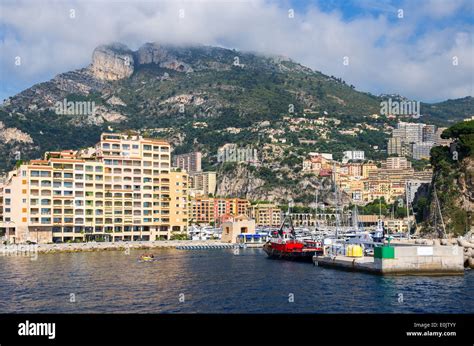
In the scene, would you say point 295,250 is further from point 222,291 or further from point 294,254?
point 222,291

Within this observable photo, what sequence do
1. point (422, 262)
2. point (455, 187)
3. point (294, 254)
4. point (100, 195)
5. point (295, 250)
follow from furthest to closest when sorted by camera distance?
point (100, 195), point (455, 187), point (295, 250), point (294, 254), point (422, 262)

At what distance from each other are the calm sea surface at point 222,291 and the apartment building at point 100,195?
47867 millimetres

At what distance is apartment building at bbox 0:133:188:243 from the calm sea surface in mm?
47867

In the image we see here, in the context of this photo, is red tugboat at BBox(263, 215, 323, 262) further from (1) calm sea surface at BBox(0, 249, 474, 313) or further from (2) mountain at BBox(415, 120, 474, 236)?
(2) mountain at BBox(415, 120, 474, 236)

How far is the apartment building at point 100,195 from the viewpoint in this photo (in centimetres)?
11775

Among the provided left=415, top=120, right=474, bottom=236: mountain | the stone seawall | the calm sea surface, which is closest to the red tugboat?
the calm sea surface

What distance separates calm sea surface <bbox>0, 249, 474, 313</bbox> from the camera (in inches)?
1587

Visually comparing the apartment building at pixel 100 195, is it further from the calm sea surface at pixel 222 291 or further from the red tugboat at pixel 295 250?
the calm sea surface at pixel 222 291

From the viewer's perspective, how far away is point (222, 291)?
4875cm

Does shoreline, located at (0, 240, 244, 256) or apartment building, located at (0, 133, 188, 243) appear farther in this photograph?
apartment building, located at (0, 133, 188, 243)

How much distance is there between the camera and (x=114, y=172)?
422 feet

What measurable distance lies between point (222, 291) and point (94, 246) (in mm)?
69505

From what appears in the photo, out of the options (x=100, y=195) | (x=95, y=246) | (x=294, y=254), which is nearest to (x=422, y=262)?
(x=294, y=254)
